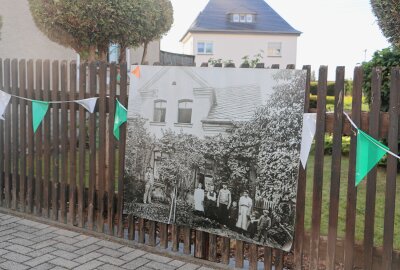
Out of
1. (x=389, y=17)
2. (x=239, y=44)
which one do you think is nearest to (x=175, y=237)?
(x=389, y=17)

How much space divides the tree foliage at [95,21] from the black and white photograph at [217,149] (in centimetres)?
173

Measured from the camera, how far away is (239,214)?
3938mm

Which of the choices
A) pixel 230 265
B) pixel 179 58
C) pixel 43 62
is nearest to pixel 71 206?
pixel 43 62

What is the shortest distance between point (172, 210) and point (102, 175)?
1.02m

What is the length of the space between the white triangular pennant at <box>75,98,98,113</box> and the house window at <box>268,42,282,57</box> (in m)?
45.9

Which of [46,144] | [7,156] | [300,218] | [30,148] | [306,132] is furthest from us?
[7,156]

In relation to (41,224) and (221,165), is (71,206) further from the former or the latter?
(221,165)

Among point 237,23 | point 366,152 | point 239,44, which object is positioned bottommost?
point 366,152

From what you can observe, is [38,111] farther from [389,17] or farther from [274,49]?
[274,49]

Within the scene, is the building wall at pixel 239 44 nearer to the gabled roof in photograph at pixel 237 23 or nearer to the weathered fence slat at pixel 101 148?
the gabled roof in photograph at pixel 237 23

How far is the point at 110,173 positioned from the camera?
4.82 metres

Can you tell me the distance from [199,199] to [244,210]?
47 centimetres

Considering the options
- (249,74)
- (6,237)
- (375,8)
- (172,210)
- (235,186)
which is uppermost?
(375,8)

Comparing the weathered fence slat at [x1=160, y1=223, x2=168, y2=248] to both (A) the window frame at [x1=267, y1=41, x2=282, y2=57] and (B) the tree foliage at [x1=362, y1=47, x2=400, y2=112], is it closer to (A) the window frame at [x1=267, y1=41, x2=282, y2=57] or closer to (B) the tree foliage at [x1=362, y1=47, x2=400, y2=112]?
(B) the tree foliage at [x1=362, y1=47, x2=400, y2=112]
